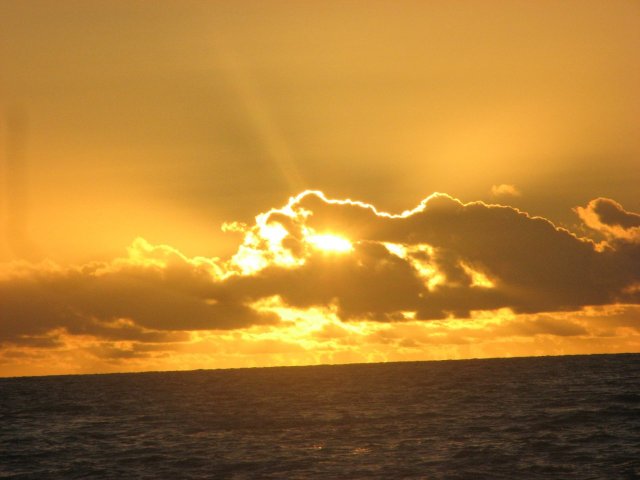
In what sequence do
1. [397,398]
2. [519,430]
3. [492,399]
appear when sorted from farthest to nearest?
1. [397,398]
2. [492,399]
3. [519,430]

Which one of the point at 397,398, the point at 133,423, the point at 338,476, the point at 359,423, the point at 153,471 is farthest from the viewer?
the point at 397,398

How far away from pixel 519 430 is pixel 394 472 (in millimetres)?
21063

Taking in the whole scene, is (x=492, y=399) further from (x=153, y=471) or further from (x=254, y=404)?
(x=153, y=471)

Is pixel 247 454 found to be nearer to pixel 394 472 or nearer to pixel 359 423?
pixel 394 472

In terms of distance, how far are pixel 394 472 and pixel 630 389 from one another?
63.0 metres

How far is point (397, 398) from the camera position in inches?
4262

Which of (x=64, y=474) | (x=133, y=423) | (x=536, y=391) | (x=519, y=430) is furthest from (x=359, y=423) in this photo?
(x=536, y=391)

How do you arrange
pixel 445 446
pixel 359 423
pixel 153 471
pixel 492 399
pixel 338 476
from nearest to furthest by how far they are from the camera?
pixel 338 476
pixel 153 471
pixel 445 446
pixel 359 423
pixel 492 399

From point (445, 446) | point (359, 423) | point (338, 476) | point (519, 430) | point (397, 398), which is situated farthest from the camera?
point (397, 398)

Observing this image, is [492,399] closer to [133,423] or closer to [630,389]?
[630,389]

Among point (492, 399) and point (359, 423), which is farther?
point (492, 399)

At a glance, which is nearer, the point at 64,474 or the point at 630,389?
the point at 64,474

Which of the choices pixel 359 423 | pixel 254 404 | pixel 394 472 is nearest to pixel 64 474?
pixel 394 472

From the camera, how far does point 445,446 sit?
58844 mm
